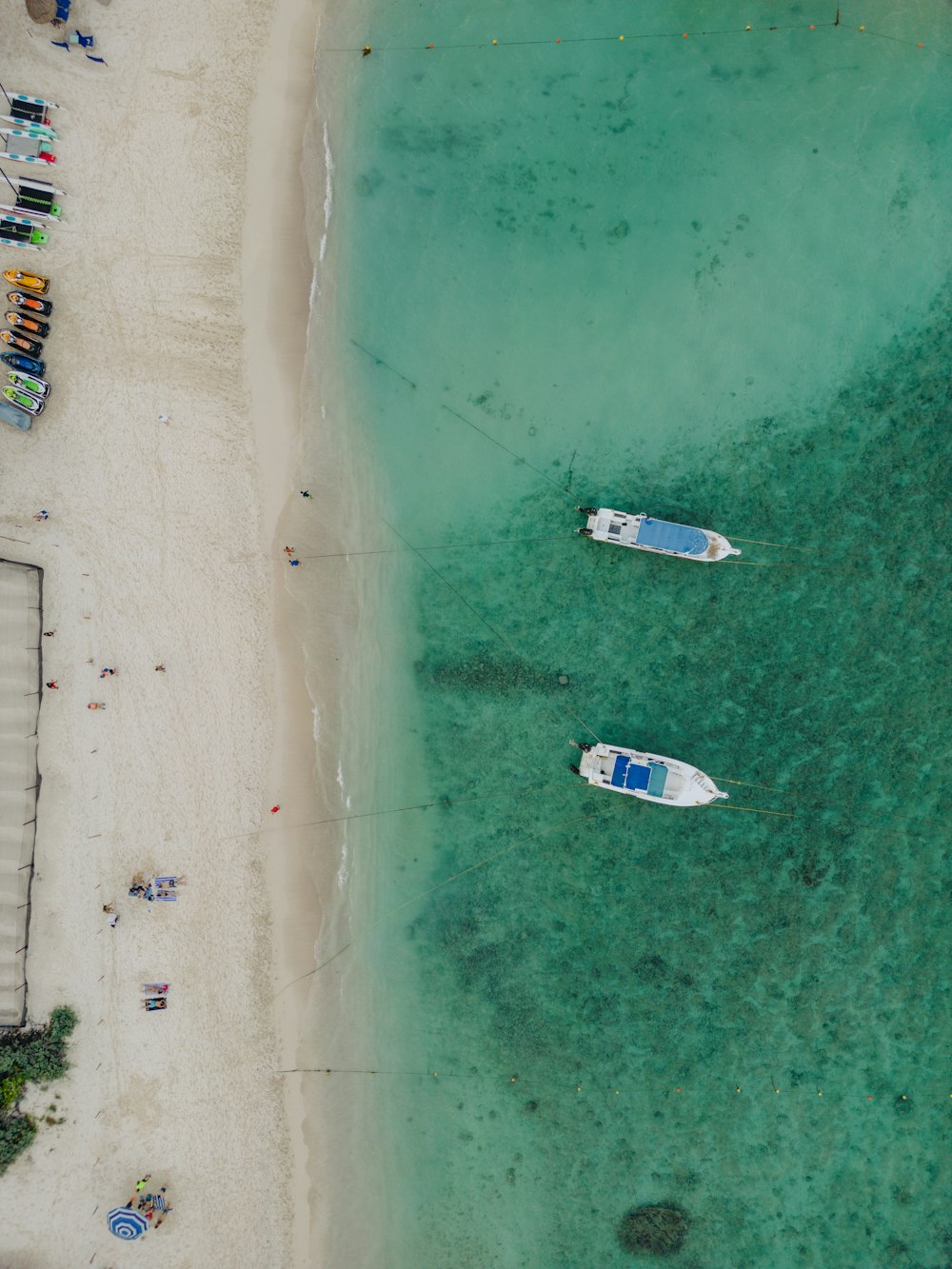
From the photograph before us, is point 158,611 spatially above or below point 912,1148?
above

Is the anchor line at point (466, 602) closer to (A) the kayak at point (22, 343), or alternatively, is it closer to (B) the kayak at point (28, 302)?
(A) the kayak at point (22, 343)

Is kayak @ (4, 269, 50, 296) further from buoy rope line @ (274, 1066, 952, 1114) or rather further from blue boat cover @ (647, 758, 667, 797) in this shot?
buoy rope line @ (274, 1066, 952, 1114)

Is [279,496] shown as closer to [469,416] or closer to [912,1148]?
[469,416]

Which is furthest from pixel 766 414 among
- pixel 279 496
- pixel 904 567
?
pixel 279 496

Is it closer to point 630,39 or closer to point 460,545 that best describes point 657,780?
point 460,545

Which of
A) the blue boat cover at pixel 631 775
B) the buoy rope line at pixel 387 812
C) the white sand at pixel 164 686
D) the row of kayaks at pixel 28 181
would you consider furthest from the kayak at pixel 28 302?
the blue boat cover at pixel 631 775

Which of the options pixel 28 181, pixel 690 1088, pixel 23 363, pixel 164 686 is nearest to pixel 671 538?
pixel 164 686
